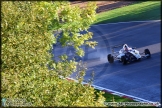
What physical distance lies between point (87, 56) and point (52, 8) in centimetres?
1217

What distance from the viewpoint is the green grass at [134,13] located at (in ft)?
124

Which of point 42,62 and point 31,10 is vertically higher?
point 31,10

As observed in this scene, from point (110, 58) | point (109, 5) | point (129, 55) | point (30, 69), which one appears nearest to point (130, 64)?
point (129, 55)

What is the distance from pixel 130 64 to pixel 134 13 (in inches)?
672

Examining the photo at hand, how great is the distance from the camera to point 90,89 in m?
8.36

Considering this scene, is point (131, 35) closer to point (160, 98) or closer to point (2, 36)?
point (160, 98)

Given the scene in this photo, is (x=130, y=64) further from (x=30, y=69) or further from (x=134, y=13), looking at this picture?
(x=134, y=13)

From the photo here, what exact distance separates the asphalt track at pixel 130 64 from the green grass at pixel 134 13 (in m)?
2.01

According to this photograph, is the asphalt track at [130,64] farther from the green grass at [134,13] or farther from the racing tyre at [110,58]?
the green grass at [134,13]

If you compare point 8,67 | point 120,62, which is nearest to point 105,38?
point 120,62

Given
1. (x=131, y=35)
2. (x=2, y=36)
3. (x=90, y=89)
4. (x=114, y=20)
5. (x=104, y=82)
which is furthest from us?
(x=114, y=20)

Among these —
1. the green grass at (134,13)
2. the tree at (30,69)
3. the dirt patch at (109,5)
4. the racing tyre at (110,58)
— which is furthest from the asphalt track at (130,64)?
the dirt patch at (109,5)

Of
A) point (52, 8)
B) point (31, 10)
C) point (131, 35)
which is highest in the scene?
point (131, 35)

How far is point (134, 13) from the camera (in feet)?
131
